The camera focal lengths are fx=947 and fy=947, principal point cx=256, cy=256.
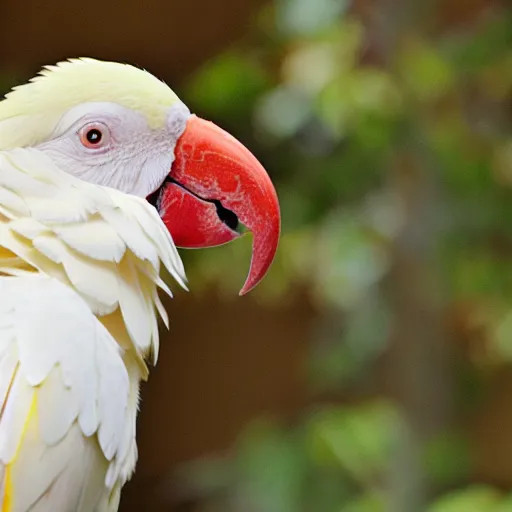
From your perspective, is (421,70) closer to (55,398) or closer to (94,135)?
(94,135)

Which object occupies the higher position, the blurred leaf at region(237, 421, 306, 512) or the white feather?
the white feather

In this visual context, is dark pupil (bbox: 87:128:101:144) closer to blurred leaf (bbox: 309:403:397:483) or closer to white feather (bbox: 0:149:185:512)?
white feather (bbox: 0:149:185:512)

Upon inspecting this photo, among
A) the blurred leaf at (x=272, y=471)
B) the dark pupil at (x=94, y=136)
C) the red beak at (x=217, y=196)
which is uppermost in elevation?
the dark pupil at (x=94, y=136)

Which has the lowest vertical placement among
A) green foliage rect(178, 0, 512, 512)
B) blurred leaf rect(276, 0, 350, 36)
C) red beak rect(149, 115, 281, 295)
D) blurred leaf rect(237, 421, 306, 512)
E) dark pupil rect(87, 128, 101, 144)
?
blurred leaf rect(237, 421, 306, 512)

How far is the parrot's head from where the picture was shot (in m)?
0.74

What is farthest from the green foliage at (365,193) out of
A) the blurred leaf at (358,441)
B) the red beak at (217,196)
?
the red beak at (217,196)

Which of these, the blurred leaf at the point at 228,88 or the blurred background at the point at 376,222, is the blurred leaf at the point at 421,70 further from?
the blurred leaf at the point at 228,88

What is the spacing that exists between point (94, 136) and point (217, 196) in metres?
0.11

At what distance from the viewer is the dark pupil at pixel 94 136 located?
76 centimetres

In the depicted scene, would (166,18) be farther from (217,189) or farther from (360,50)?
(217,189)

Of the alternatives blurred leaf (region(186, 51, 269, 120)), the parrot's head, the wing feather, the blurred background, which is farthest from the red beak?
blurred leaf (region(186, 51, 269, 120))

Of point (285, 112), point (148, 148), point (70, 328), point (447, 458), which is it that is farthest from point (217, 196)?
point (447, 458)

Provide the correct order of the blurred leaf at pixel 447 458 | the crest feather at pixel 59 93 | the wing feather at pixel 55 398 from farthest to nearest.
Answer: the blurred leaf at pixel 447 458 < the crest feather at pixel 59 93 < the wing feather at pixel 55 398

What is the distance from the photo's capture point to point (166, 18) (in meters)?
2.07
